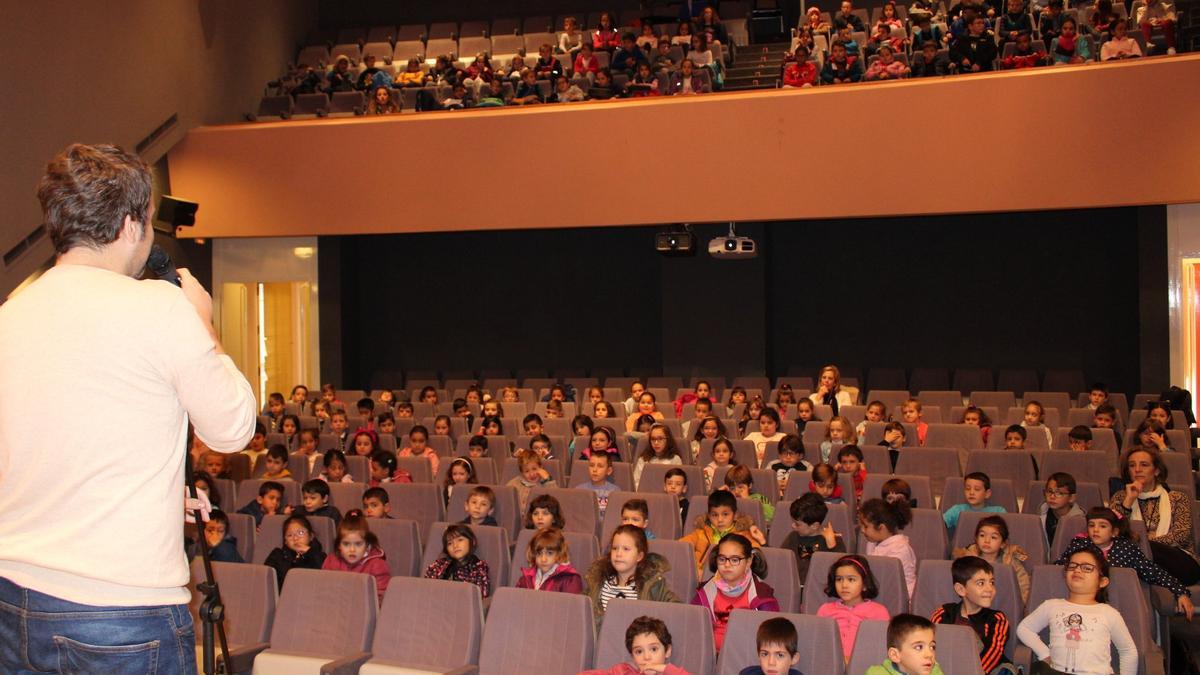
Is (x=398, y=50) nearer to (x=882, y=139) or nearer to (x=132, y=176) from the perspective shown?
(x=882, y=139)

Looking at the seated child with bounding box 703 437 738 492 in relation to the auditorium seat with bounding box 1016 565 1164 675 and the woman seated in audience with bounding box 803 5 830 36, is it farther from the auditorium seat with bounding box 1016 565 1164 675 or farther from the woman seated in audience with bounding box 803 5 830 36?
the woman seated in audience with bounding box 803 5 830 36

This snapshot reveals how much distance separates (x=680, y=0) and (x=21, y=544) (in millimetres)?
14121

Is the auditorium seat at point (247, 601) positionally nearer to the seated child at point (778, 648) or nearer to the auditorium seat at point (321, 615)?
the auditorium seat at point (321, 615)

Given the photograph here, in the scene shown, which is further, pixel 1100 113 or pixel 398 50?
pixel 398 50

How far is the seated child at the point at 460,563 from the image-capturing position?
205 inches

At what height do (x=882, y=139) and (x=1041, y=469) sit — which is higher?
(x=882, y=139)

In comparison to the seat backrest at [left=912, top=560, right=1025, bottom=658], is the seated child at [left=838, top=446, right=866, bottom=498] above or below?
above

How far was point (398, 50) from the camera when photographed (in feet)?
51.8

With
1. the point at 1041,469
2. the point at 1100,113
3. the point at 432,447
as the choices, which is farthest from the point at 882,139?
the point at 432,447

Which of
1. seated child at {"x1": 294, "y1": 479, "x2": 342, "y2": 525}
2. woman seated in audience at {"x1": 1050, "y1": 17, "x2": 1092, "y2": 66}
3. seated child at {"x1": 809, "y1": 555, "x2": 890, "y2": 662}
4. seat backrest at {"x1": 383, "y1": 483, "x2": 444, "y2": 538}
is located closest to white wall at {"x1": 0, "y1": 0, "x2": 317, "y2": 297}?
seated child at {"x1": 294, "y1": 479, "x2": 342, "y2": 525}

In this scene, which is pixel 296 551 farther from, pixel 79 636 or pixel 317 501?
pixel 79 636

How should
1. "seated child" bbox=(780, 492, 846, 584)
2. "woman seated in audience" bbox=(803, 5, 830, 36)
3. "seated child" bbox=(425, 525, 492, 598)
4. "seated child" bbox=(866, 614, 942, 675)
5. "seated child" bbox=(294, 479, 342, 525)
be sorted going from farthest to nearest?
"woman seated in audience" bbox=(803, 5, 830, 36)
"seated child" bbox=(294, 479, 342, 525)
"seated child" bbox=(780, 492, 846, 584)
"seated child" bbox=(425, 525, 492, 598)
"seated child" bbox=(866, 614, 942, 675)

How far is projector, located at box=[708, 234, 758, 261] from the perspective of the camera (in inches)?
465

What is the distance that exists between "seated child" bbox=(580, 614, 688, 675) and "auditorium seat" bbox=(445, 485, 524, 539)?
105 inches
